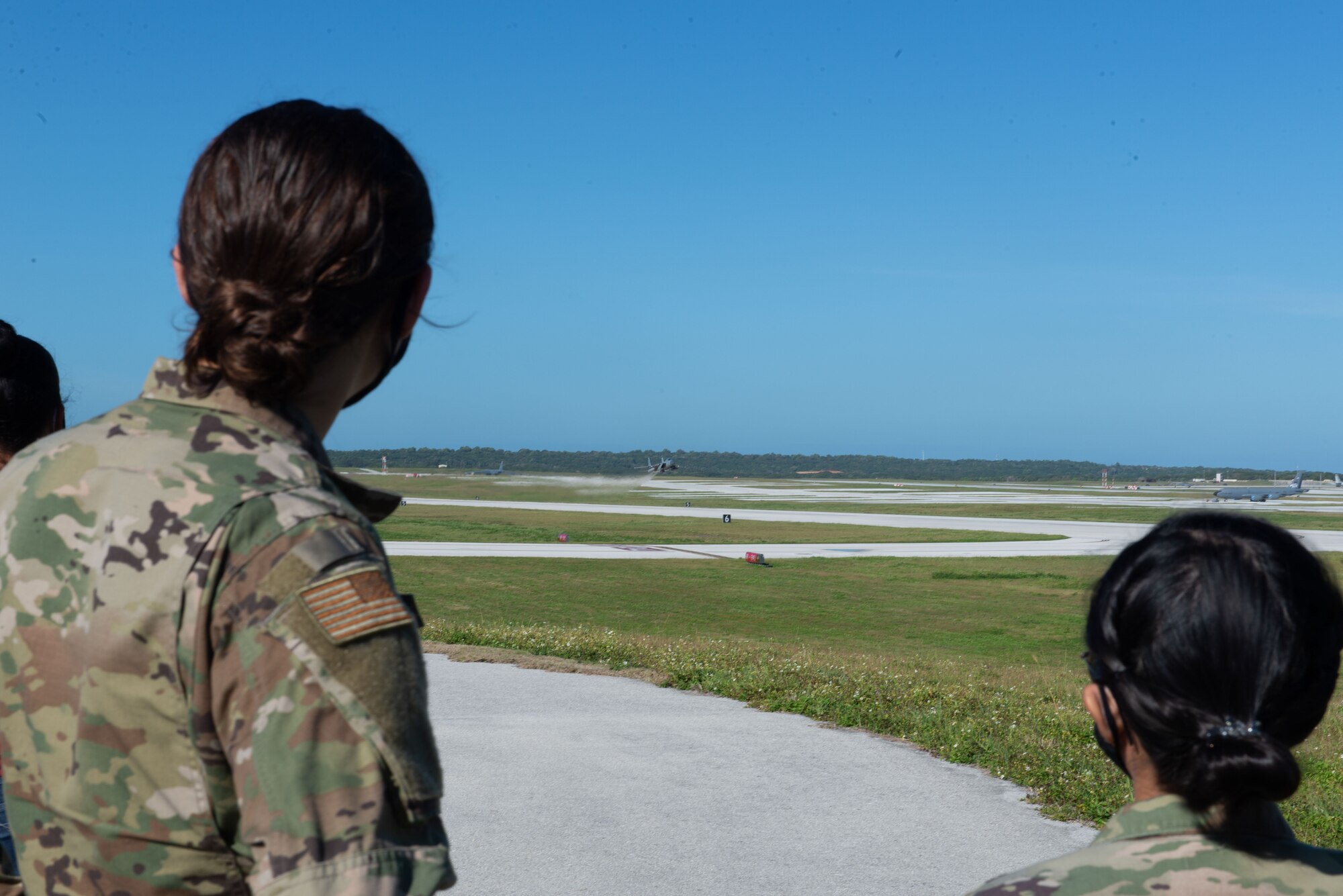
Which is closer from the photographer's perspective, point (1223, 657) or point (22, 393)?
point (1223, 657)

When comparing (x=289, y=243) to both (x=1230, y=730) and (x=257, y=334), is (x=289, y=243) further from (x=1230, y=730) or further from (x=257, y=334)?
(x=1230, y=730)

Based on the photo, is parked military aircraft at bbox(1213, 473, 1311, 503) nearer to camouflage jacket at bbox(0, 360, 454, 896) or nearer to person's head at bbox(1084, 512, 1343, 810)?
person's head at bbox(1084, 512, 1343, 810)

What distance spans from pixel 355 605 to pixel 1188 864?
141 centimetres

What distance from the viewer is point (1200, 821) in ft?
6.06

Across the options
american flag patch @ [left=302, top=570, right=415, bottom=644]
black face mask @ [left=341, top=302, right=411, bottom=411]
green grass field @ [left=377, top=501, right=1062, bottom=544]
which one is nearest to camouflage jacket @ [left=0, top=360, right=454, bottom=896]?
american flag patch @ [left=302, top=570, right=415, bottom=644]

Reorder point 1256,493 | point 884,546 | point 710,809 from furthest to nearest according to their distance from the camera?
point 1256,493
point 884,546
point 710,809

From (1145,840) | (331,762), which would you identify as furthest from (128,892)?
(1145,840)

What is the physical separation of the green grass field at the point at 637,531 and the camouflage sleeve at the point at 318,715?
36665 mm

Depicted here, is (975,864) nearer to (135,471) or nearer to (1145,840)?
(1145,840)

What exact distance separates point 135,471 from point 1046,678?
46.7ft

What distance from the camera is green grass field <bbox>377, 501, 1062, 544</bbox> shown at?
40.3 m

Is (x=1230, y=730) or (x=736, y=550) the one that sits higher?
(x=1230, y=730)

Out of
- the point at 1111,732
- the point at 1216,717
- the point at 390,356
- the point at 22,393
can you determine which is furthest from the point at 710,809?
the point at 390,356

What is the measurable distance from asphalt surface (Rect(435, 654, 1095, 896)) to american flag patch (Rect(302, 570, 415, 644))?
5151 millimetres
